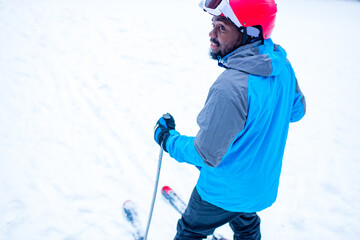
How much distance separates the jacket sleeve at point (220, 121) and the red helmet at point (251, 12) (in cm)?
44

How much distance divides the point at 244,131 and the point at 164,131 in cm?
56

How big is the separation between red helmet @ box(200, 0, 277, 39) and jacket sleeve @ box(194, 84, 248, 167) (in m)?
0.44

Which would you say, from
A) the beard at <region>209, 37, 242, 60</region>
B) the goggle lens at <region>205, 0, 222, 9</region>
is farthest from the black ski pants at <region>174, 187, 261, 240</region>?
the goggle lens at <region>205, 0, 222, 9</region>

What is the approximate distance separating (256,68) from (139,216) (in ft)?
6.51

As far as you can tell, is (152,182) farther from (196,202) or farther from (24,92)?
(24,92)

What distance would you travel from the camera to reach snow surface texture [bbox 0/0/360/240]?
250 cm

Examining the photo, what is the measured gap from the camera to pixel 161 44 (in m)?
5.77

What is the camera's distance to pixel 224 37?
4.37 ft

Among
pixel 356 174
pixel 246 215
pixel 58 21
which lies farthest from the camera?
pixel 58 21

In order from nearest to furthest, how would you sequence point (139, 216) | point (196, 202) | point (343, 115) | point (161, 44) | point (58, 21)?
point (196, 202)
point (139, 216)
point (343, 115)
point (161, 44)
point (58, 21)

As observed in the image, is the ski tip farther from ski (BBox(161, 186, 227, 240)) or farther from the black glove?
the black glove

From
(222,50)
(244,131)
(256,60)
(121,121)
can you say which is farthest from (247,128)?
(121,121)

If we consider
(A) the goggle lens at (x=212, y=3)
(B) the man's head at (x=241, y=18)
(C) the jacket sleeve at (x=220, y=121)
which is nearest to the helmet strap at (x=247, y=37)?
(B) the man's head at (x=241, y=18)

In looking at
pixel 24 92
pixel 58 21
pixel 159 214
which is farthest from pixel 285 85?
pixel 58 21
